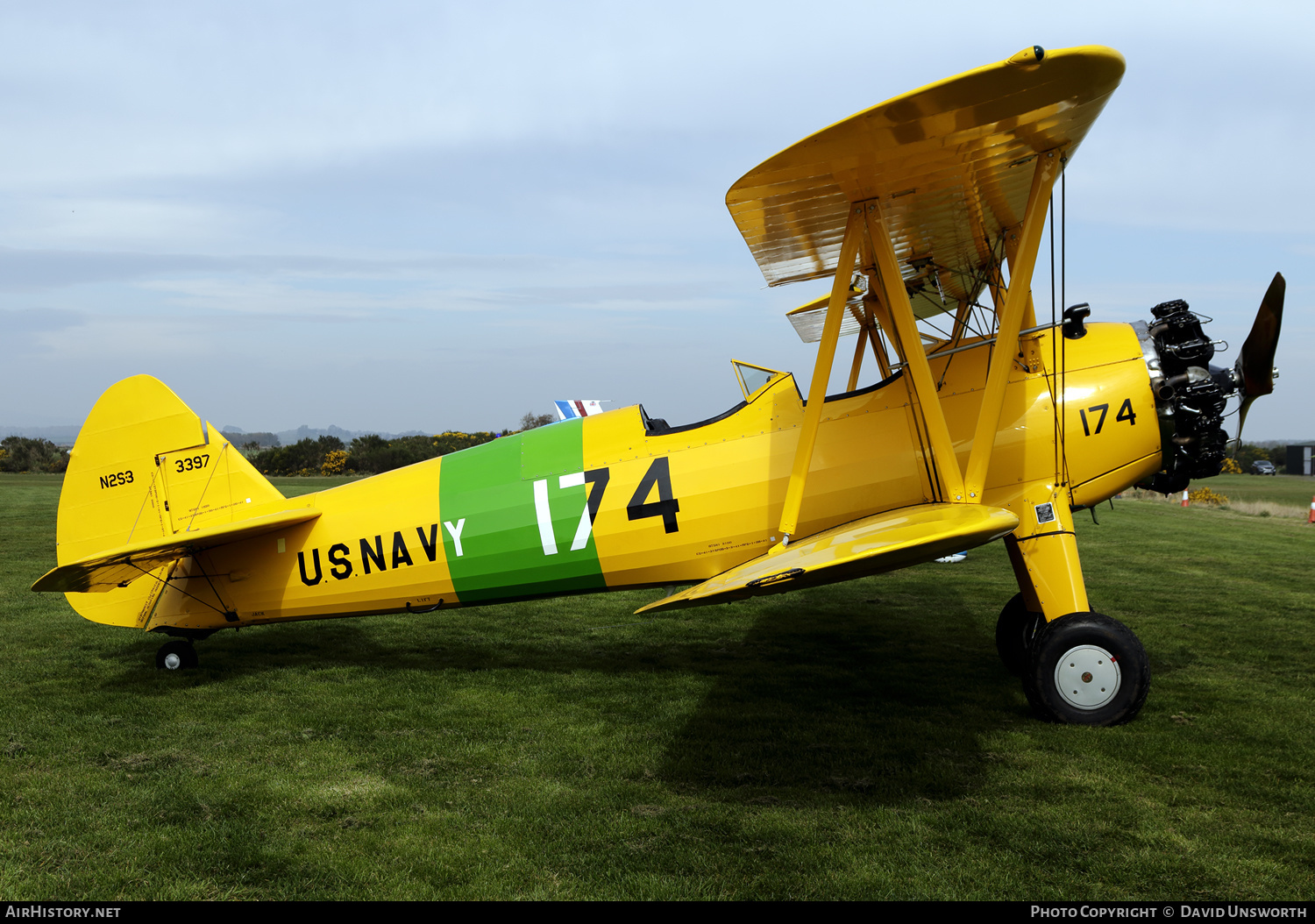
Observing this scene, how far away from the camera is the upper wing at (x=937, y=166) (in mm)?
3877

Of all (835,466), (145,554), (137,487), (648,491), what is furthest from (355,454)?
(835,466)

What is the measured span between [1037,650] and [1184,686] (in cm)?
180

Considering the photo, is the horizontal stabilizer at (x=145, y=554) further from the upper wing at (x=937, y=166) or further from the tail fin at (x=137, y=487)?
the upper wing at (x=937, y=166)

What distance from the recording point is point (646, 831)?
12.0 feet

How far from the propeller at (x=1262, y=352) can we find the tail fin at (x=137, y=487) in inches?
291

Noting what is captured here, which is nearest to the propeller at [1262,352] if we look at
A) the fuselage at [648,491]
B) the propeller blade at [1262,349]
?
the propeller blade at [1262,349]

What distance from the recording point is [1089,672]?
187 inches

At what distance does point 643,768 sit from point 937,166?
12.8ft

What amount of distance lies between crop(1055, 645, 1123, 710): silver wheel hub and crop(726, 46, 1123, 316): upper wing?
9.83ft

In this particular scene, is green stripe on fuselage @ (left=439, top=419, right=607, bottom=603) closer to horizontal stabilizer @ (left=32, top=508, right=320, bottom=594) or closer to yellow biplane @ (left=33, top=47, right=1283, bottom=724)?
yellow biplane @ (left=33, top=47, right=1283, bottom=724)

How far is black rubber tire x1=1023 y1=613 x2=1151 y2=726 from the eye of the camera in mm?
4691

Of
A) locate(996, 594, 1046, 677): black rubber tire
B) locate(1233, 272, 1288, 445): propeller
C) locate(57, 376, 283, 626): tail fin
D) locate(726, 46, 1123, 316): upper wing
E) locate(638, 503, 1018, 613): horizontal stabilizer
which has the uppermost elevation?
locate(726, 46, 1123, 316): upper wing

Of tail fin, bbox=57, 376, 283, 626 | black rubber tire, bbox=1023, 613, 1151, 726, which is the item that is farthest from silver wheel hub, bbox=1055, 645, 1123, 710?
tail fin, bbox=57, 376, 283, 626

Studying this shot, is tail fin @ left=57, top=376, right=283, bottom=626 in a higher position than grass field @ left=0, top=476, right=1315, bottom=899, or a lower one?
higher
